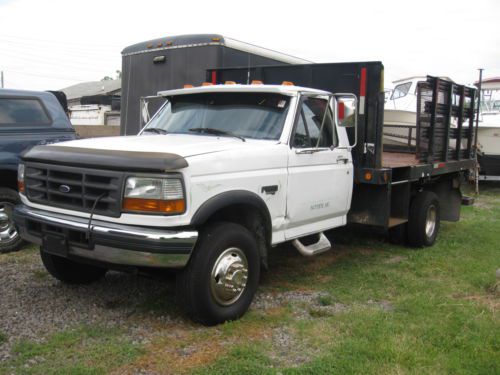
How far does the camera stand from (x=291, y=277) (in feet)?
19.6

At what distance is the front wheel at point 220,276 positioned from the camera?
163 inches

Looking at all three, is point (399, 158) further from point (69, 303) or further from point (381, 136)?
point (69, 303)

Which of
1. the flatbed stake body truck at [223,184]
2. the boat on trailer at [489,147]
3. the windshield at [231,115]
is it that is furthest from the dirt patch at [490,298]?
the boat on trailer at [489,147]

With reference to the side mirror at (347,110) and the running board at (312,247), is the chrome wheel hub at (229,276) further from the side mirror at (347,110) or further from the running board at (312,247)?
the side mirror at (347,110)

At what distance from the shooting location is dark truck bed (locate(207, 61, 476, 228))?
611 cm

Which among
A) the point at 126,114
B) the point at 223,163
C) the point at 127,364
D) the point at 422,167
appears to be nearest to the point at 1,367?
the point at 127,364

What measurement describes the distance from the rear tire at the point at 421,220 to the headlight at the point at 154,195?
443 centimetres

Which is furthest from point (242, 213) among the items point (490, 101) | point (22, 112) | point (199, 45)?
point (490, 101)

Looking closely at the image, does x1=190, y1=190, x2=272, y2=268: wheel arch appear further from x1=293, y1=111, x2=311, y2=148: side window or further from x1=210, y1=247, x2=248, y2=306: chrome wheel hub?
x1=293, y1=111, x2=311, y2=148: side window

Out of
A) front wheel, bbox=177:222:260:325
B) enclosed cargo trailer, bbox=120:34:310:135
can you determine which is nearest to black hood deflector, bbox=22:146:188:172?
front wheel, bbox=177:222:260:325

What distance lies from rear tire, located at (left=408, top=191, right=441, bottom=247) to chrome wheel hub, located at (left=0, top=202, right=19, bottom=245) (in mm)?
5188

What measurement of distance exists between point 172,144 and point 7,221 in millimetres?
3251

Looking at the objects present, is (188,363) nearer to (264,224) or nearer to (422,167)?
(264,224)

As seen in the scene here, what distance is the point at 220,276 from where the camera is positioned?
4320 mm
